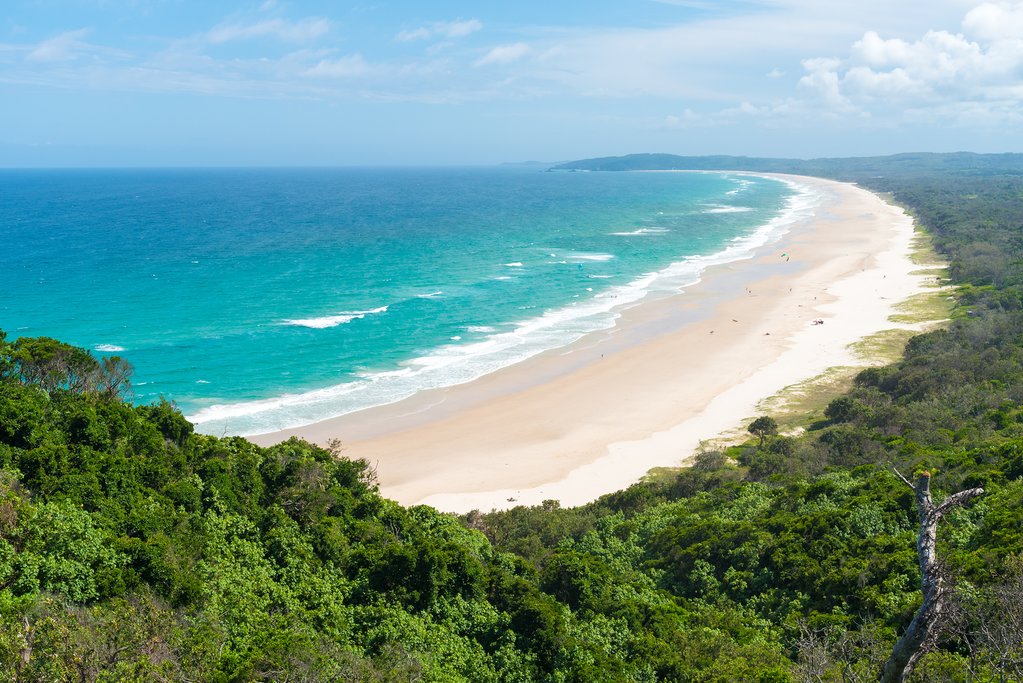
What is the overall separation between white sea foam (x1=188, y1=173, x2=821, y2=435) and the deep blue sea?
0.15 m

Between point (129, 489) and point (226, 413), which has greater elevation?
point (129, 489)

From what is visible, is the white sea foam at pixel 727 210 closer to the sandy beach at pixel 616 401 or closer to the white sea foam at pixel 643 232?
the white sea foam at pixel 643 232

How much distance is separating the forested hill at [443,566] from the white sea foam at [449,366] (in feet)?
32.7

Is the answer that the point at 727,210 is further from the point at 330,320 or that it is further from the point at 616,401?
the point at 616,401

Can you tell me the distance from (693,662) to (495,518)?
37.4 ft

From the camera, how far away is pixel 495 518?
23453 millimetres

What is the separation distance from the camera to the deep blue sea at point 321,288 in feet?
130

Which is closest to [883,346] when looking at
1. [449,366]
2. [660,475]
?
[660,475]

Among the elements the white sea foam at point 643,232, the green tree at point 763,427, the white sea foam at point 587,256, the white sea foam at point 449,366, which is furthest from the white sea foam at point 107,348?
the white sea foam at point 643,232

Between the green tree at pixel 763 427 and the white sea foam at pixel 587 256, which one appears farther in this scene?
the white sea foam at pixel 587 256

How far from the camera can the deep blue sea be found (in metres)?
39.6

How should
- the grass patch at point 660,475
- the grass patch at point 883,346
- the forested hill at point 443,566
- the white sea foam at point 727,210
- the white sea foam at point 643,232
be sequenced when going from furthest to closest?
the white sea foam at point 727,210, the white sea foam at point 643,232, the grass patch at point 883,346, the grass patch at point 660,475, the forested hill at point 443,566

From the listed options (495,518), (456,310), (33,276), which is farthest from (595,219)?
(495,518)

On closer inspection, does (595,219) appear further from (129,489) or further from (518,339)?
(129,489)
